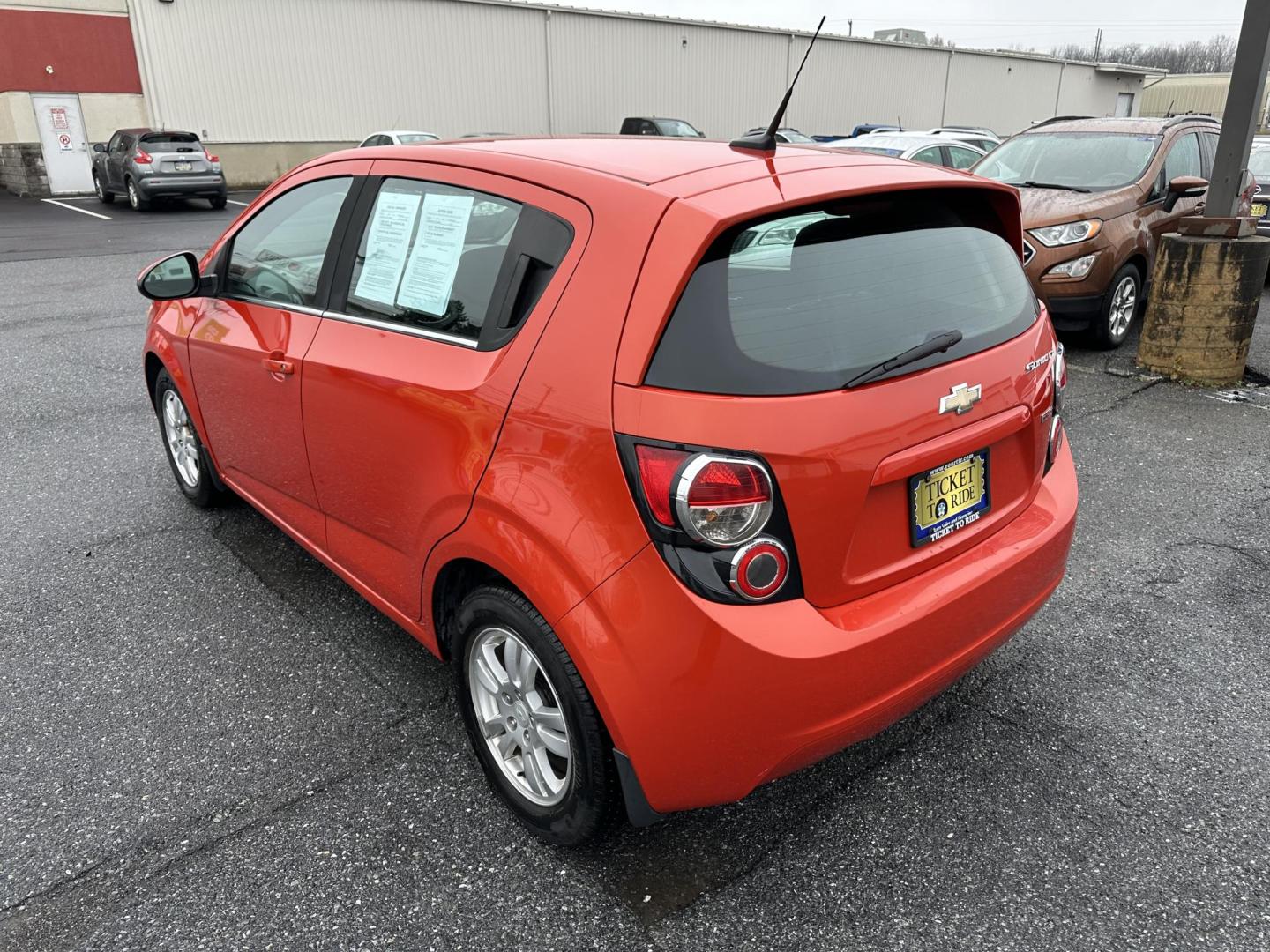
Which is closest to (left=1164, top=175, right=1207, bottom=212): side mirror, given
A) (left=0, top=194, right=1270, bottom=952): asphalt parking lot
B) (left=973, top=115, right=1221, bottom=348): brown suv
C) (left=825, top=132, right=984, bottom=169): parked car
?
(left=973, top=115, right=1221, bottom=348): brown suv

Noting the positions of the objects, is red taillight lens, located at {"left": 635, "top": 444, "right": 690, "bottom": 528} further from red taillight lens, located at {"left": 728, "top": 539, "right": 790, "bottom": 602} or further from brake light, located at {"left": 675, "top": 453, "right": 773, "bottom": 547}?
red taillight lens, located at {"left": 728, "top": 539, "right": 790, "bottom": 602}

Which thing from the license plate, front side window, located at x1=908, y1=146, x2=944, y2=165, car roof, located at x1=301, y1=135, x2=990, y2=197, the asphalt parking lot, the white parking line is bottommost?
the white parking line

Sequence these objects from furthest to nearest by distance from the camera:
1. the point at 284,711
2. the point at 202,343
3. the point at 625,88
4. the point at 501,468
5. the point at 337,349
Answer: the point at 625,88 < the point at 202,343 < the point at 284,711 < the point at 337,349 < the point at 501,468

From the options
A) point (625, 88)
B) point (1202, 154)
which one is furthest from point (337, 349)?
point (625, 88)

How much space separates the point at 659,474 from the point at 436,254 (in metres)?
1.10

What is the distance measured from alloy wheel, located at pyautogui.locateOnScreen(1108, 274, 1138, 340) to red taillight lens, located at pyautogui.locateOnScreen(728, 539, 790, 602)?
6.53m

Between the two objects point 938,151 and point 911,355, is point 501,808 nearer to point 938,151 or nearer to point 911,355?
point 911,355

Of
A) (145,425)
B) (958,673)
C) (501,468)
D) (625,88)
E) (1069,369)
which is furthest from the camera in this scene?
(625,88)

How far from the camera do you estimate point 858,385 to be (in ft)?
6.63

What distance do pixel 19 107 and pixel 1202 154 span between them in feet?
83.1

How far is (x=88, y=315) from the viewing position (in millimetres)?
9023

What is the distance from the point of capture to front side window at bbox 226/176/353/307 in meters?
3.02

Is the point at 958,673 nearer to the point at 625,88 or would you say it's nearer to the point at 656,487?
the point at 656,487

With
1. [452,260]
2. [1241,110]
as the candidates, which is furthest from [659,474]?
[1241,110]
